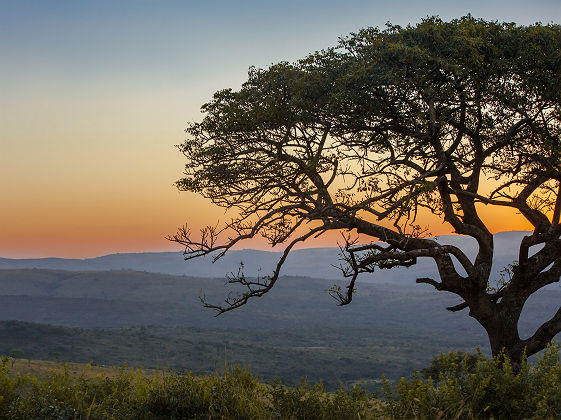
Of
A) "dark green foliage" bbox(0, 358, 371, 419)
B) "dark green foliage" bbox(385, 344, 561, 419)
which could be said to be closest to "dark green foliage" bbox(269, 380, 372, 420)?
"dark green foliage" bbox(0, 358, 371, 419)

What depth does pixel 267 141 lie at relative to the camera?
16828 millimetres

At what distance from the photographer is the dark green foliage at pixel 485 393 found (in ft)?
25.2

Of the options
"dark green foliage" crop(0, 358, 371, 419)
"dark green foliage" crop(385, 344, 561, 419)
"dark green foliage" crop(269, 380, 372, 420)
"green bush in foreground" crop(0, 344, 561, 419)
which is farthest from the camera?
"dark green foliage" crop(269, 380, 372, 420)

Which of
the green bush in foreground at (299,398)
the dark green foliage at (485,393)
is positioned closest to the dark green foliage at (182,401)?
the green bush in foreground at (299,398)

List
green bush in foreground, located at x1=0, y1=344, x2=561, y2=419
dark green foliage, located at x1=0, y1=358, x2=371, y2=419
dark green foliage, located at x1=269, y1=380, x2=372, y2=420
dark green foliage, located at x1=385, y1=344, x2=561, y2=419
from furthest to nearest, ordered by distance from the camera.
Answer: dark green foliage, located at x1=269, y1=380, x2=372, y2=420
dark green foliage, located at x1=0, y1=358, x2=371, y2=419
green bush in foreground, located at x1=0, y1=344, x2=561, y2=419
dark green foliage, located at x1=385, y1=344, x2=561, y2=419

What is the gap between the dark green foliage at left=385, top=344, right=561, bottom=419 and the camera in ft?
25.2

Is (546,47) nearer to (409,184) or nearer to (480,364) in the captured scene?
(409,184)

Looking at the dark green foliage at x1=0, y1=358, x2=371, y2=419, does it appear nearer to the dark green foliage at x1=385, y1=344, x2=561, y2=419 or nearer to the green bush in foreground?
the green bush in foreground

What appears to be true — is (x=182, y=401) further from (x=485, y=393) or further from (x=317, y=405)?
(x=485, y=393)

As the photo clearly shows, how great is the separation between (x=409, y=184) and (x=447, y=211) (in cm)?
248

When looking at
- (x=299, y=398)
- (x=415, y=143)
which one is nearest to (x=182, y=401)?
(x=299, y=398)

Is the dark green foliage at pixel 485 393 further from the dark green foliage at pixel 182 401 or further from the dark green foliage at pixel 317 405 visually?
the dark green foliage at pixel 182 401

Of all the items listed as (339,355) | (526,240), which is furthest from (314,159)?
(339,355)

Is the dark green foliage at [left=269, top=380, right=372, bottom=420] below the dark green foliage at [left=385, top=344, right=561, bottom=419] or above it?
below
